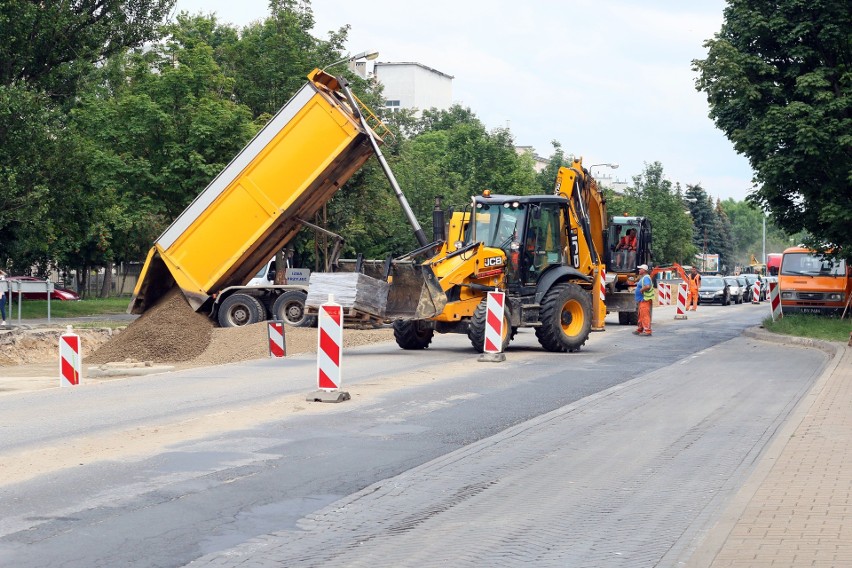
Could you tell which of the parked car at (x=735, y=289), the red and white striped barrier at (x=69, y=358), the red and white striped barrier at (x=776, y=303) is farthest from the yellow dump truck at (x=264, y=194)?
the parked car at (x=735, y=289)

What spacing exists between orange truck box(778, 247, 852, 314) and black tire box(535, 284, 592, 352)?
14037 millimetres

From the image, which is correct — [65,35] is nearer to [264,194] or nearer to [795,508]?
[264,194]

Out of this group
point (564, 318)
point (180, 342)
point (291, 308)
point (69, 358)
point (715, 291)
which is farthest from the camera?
point (715, 291)

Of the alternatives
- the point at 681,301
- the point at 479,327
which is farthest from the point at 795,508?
the point at 681,301

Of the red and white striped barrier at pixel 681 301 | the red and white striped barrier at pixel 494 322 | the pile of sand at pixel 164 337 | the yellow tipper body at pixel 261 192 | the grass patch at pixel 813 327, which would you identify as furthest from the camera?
the red and white striped barrier at pixel 681 301

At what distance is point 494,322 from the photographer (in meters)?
18.0

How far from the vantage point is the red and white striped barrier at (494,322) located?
17891mm

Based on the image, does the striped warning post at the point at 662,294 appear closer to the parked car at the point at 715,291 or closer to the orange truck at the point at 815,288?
the parked car at the point at 715,291

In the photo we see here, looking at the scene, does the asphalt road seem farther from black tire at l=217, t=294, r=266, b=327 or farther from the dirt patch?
black tire at l=217, t=294, r=266, b=327

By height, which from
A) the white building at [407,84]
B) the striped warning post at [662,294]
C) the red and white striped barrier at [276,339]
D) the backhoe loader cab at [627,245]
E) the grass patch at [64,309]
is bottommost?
the grass patch at [64,309]

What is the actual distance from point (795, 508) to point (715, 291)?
50406 mm

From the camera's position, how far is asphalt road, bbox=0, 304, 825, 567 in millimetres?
6543

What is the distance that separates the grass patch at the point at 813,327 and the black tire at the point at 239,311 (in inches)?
506

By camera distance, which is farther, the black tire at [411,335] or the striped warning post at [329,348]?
the black tire at [411,335]
